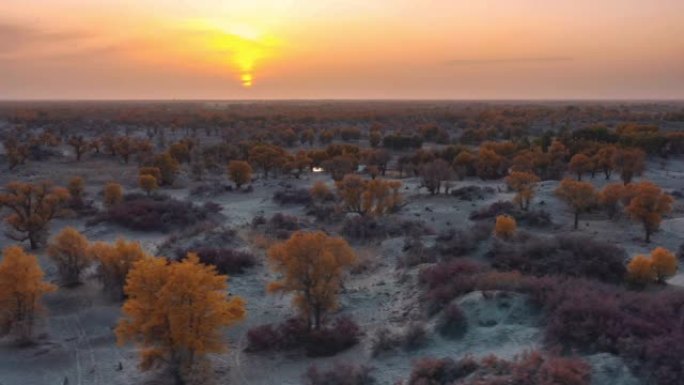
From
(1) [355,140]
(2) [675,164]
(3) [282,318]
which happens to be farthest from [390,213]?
(1) [355,140]

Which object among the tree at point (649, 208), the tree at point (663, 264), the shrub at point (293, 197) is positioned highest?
the tree at point (649, 208)

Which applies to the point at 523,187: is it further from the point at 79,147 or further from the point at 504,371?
the point at 79,147

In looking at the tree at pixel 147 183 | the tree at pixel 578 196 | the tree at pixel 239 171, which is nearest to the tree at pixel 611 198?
the tree at pixel 578 196

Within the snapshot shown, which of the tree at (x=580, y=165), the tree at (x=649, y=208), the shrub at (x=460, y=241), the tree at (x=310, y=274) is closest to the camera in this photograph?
the tree at (x=310, y=274)

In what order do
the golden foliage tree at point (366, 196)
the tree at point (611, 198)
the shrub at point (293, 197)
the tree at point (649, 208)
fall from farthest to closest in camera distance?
the shrub at point (293, 197), the golden foliage tree at point (366, 196), the tree at point (611, 198), the tree at point (649, 208)

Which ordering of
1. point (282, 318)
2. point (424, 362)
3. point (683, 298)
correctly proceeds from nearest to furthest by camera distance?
point (424, 362) → point (683, 298) → point (282, 318)

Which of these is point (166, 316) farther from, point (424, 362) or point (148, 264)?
point (424, 362)

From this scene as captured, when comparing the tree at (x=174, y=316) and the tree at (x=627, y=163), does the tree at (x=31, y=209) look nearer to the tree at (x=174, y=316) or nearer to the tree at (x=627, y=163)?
the tree at (x=174, y=316)
